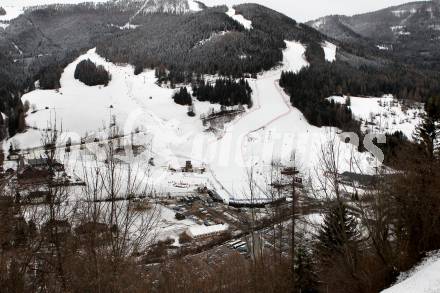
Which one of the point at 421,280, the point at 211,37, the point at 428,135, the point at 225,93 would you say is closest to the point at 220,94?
the point at 225,93

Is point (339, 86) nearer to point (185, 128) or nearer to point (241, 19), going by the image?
point (185, 128)

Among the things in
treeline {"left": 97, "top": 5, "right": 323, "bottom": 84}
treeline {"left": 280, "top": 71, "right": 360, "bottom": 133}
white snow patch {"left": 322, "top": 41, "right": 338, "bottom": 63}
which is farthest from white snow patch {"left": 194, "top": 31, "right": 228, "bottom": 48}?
treeline {"left": 280, "top": 71, "right": 360, "bottom": 133}

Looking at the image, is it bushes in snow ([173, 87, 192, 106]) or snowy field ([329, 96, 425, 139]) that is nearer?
snowy field ([329, 96, 425, 139])

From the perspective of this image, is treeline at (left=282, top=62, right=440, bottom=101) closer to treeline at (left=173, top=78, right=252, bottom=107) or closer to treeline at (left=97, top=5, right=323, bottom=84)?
treeline at (left=173, top=78, right=252, bottom=107)

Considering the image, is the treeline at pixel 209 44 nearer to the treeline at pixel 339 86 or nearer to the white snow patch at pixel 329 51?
the white snow patch at pixel 329 51

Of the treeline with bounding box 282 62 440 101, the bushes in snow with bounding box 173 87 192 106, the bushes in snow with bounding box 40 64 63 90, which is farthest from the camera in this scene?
the treeline with bounding box 282 62 440 101

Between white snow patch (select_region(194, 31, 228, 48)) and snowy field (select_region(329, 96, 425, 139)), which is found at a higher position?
white snow patch (select_region(194, 31, 228, 48))
